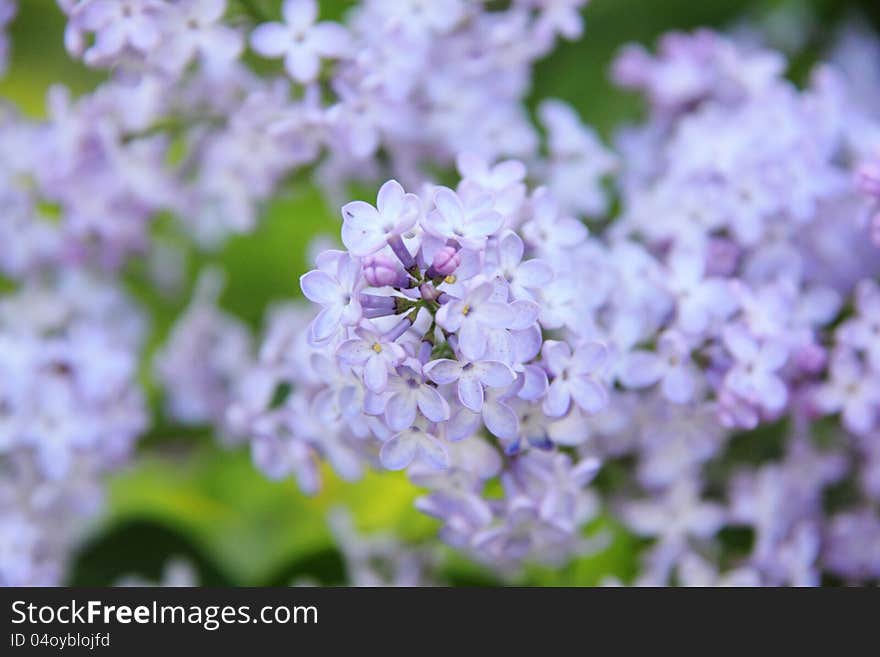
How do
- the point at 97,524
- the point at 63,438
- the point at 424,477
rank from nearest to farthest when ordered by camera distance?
the point at 424,477
the point at 63,438
the point at 97,524

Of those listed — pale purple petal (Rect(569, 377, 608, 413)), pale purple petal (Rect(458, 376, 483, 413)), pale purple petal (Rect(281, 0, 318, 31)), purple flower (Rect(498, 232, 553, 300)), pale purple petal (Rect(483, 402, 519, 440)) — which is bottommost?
pale purple petal (Rect(458, 376, 483, 413))

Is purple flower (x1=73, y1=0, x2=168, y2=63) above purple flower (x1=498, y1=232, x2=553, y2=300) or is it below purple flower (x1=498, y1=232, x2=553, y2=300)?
above

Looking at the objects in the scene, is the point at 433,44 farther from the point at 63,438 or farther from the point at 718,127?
the point at 63,438

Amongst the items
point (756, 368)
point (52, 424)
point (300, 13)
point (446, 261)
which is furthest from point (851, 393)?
point (52, 424)

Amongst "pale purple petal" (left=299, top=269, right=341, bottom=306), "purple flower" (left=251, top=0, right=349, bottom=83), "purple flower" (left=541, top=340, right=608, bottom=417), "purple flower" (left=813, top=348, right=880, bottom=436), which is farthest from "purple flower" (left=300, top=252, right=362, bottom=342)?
"purple flower" (left=813, top=348, right=880, bottom=436)

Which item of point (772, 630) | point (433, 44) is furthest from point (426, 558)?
point (433, 44)

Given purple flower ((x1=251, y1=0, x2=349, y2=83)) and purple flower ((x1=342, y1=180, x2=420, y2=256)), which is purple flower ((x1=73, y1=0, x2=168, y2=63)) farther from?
purple flower ((x1=342, y1=180, x2=420, y2=256))

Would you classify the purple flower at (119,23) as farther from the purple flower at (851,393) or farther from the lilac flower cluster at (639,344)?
the purple flower at (851,393)

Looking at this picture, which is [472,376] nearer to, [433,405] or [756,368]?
[433,405]
